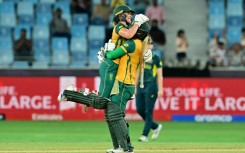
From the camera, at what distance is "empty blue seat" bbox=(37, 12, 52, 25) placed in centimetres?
2578

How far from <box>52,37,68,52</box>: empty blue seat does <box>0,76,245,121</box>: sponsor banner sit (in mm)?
2029

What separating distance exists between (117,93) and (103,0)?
14141 millimetres

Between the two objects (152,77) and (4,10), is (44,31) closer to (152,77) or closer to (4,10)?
(4,10)

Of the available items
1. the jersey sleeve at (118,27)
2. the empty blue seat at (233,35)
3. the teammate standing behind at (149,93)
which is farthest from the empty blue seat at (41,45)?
the jersey sleeve at (118,27)

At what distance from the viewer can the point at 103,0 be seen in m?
26.3

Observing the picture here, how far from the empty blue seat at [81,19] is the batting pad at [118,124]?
13.9 meters

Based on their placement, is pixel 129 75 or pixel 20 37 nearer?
pixel 129 75

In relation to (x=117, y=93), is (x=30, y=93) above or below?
below

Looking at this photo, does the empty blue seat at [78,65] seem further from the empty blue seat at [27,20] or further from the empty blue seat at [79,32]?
the empty blue seat at [27,20]

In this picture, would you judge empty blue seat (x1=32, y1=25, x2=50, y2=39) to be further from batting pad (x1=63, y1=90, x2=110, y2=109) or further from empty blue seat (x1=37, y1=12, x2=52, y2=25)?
batting pad (x1=63, y1=90, x2=110, y2=109)

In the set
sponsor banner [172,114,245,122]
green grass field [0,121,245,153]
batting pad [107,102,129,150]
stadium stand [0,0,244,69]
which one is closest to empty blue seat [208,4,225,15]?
stadium stand [0,0,244,69]

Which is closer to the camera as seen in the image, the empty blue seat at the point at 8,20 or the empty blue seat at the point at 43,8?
the empty blue seat at the point at 8,20

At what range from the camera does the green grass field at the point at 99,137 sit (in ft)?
46.2

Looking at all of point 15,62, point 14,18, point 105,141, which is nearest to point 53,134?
point 105,141
